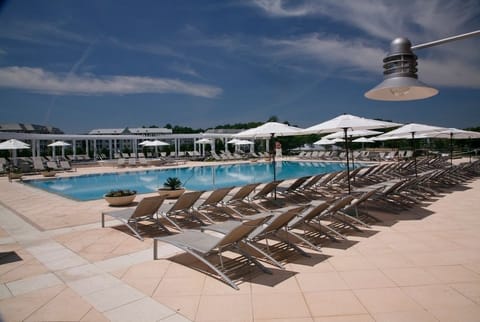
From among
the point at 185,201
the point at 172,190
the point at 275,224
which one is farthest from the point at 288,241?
Result: the point at 172,190

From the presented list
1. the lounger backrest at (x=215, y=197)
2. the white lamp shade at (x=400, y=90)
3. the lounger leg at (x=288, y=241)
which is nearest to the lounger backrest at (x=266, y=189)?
the lounger backrest at (x=215, y=197)

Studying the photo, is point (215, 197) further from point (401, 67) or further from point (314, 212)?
point (401, 67)

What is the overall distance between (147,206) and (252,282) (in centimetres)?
270

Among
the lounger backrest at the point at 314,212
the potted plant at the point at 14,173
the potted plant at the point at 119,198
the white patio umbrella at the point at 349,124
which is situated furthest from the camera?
the potted plant at the point at 14,173

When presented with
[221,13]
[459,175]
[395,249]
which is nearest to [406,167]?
[459,175]

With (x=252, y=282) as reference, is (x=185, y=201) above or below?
above

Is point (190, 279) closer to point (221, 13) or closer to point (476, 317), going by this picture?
point (476, 317)

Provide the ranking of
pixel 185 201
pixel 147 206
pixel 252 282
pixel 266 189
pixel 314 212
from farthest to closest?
pixel 266 189, pixel 185 201, pixel 147 206, pixel 314 212, pixel 252 282

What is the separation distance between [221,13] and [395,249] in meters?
13.7

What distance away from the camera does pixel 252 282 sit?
3406 millimetres

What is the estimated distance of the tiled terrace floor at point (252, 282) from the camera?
2.77 m

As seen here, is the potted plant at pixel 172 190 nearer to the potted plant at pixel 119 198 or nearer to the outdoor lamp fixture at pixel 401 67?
the potted plant at pixel 119 198

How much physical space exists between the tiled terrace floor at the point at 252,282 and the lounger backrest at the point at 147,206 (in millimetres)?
447

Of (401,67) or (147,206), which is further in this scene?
(147,206)
